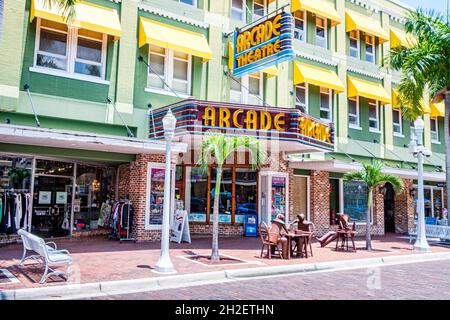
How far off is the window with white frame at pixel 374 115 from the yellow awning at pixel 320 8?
5235 millimetres

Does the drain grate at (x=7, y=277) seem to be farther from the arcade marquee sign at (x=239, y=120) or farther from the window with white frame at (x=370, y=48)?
the window with white frame at (x=370, y=48)

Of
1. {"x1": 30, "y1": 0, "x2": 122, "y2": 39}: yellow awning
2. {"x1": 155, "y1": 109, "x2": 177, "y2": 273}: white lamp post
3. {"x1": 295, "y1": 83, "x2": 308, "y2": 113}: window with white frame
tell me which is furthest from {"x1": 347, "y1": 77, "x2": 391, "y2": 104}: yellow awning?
{"x1": 155, "y1": 109, "x2": 177, "y2": 273}: white lamp post

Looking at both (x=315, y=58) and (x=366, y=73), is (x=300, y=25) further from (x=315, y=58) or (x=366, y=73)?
(x=366, y=73)

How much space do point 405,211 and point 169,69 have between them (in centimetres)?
1641

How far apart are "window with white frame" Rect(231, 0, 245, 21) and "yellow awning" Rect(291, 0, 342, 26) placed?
103 inches

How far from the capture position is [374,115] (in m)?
23.8

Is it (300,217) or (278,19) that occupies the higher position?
(278,19)

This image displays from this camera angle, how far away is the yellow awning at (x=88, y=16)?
523 inches

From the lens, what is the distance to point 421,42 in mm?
19422

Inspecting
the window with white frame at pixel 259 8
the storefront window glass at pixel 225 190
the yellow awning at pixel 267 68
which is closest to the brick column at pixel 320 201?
the storefront window glass at pixel 225 190

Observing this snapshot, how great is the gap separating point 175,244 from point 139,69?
6.76m
